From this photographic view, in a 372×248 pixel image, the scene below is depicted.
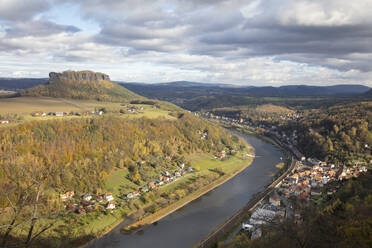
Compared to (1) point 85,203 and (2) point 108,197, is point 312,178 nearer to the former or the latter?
(2) point 108,197

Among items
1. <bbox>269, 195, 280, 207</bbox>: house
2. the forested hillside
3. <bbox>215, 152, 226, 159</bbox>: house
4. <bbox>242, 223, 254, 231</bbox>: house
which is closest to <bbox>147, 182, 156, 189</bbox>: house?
<bbox>242, 223, 254, 231</bbox>: house

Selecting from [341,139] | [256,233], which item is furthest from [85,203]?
[341,139]

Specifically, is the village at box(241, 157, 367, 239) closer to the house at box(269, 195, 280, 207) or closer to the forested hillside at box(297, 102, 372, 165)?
the house at box(269, 195, 280, 207)

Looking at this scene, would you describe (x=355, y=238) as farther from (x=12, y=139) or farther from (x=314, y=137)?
(x=314, y=137)

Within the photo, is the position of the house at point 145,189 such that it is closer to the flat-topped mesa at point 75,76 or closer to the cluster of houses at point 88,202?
the cluster of houses at point 88,202

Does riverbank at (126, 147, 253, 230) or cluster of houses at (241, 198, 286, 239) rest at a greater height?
cluster of houses at (241, 198, 286, 239)

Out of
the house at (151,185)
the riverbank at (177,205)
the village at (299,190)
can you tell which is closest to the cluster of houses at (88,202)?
the riverbank at (177,205)

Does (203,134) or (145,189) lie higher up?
(203,134)
